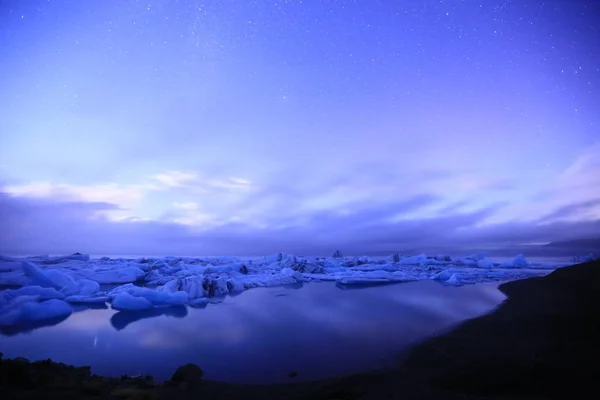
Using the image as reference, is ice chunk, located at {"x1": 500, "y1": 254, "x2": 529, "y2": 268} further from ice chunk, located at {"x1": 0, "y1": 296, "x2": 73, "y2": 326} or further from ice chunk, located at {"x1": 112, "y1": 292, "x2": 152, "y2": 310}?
ice chunk, located at {"x1": 0, "y1": 296, "x2": 73, "y2": 326}

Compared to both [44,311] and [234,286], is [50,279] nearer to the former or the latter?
[44,311]

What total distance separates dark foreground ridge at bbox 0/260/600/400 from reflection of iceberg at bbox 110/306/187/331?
13.5 feet

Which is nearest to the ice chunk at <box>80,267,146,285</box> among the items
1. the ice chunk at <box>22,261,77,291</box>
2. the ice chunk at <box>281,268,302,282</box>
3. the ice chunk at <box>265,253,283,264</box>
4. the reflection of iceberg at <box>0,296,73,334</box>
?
the ice chunk at <box>22,261,77,291</box>

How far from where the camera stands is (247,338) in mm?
7027

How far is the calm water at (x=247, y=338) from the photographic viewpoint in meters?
5.17

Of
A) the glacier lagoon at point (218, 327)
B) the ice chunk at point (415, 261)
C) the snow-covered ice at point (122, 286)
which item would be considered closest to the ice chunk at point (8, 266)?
the snow-covered ice at point (122, 286)

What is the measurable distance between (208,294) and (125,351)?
782 centimetres

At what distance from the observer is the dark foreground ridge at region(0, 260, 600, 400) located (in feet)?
11.6

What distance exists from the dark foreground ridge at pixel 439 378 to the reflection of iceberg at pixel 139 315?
4.12 m

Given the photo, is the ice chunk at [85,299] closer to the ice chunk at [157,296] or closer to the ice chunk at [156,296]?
the ice chunk at [156,296]

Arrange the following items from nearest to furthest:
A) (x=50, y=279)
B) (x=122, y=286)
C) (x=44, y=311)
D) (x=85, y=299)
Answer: (x=44, y=311) → (x=85, y=299) → (x=50, y=279) → (x=122, y=286)

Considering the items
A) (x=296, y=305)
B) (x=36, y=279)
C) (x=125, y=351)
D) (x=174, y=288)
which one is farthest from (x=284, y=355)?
(x=36, y=279)

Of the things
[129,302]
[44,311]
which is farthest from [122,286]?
[44,311]

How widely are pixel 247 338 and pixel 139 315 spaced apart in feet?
15.3
